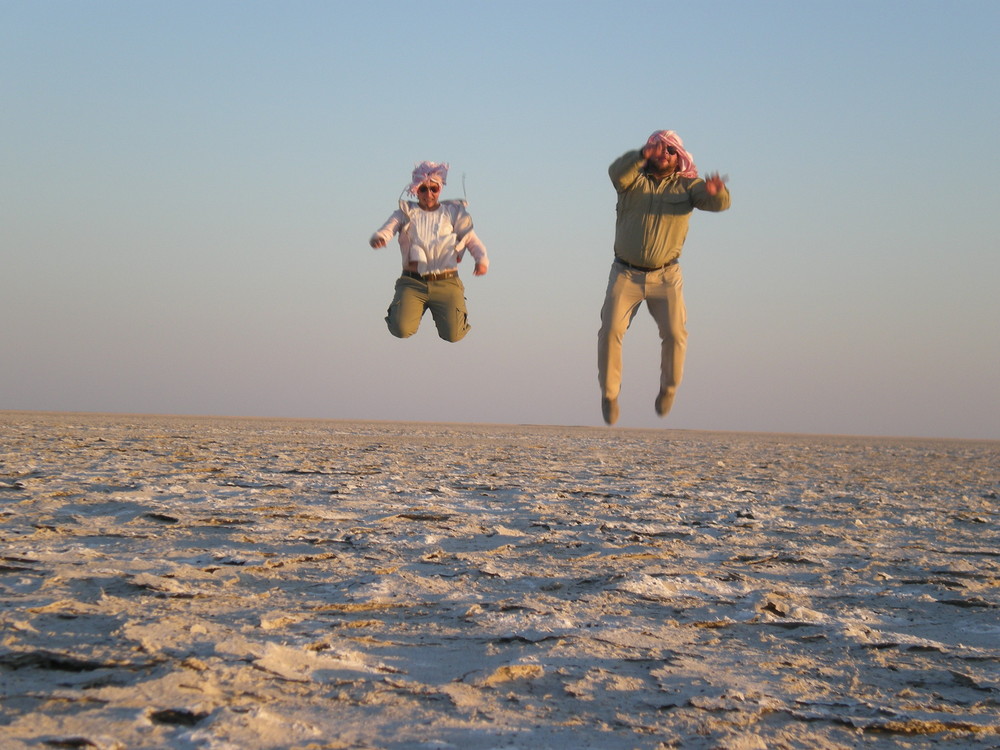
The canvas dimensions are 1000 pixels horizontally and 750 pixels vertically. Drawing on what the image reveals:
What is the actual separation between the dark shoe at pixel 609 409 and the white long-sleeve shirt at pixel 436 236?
1.44 m

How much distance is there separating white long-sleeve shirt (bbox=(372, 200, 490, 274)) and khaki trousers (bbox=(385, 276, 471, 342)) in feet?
0.43

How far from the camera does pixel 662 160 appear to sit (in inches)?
290

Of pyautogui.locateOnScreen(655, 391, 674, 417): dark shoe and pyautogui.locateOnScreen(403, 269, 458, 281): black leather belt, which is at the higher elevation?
pyautogui.locateOnScreen(403, 269, 458, 281): black leather belt

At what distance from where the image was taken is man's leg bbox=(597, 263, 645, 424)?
303 inches

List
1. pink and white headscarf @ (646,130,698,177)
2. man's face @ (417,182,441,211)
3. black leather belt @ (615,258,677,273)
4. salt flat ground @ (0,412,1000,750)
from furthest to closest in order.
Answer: man's face @ (417,182,441,211) < black leather belt @ (615,258,677,273) < pink and white headscarf @ (646,130,698,177) < salt flat ground @ (0,412,1000,750)

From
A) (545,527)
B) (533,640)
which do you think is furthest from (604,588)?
(545,527)

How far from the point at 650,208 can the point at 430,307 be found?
6.52ft

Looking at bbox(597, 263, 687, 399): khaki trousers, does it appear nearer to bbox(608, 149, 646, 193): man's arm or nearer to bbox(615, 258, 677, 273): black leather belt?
bbox(615, 258, 677, 273): black leather belt

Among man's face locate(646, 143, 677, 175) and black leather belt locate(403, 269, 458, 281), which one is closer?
man's face locate(646, 143, 677, 175)

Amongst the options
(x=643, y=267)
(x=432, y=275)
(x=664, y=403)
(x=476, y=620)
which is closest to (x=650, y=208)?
(x=643, y=267)

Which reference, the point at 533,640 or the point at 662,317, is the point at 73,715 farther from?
the point at 662,317

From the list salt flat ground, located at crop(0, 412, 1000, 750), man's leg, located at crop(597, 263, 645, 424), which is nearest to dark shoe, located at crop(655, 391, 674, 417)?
man's leg, located at crop(597, 263, 645, 424)

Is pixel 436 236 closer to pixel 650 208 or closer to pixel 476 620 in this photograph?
pixel 650 208

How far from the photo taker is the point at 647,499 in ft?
24.1
